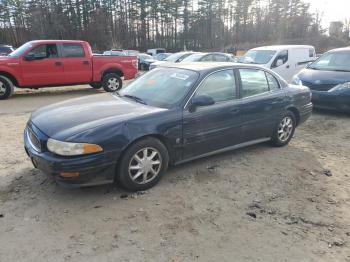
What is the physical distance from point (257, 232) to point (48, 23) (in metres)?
53.4

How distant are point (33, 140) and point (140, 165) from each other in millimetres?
1319

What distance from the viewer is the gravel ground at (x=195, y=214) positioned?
2.94 meters

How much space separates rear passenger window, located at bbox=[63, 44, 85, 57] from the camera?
36.3 feet

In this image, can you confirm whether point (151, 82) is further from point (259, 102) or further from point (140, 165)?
point (259, 102)

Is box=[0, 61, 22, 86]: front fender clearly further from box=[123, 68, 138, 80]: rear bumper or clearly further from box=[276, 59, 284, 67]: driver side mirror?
box=[276, 59, 284, 67]: driver side mirror

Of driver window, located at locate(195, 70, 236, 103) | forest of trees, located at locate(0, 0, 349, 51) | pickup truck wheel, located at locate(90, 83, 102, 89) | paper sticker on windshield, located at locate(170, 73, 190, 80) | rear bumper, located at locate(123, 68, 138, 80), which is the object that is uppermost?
forest of trees, located at locate(0, 0, 349, 51)

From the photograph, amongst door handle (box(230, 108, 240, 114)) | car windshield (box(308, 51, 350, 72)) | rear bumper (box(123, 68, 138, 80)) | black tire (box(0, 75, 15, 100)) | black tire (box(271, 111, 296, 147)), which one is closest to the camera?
door handle (box(230, 108, 240, 114))

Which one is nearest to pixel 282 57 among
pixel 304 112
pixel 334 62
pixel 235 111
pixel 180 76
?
pixel 334 62

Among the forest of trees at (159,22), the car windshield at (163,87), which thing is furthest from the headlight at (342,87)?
the forest of trees at (159,22)

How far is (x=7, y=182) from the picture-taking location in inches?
165

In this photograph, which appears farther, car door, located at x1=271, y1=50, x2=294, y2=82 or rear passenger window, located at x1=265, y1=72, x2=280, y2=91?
car door, located at x1=271, y1=50, x2=294, y2=82

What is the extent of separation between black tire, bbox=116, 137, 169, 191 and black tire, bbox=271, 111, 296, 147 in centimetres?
234

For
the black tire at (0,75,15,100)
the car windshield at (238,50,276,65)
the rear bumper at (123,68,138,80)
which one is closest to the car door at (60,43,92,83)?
the rear bumper at (123,68,138,80)

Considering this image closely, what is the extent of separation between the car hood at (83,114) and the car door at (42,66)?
Result: 22.1 ft
